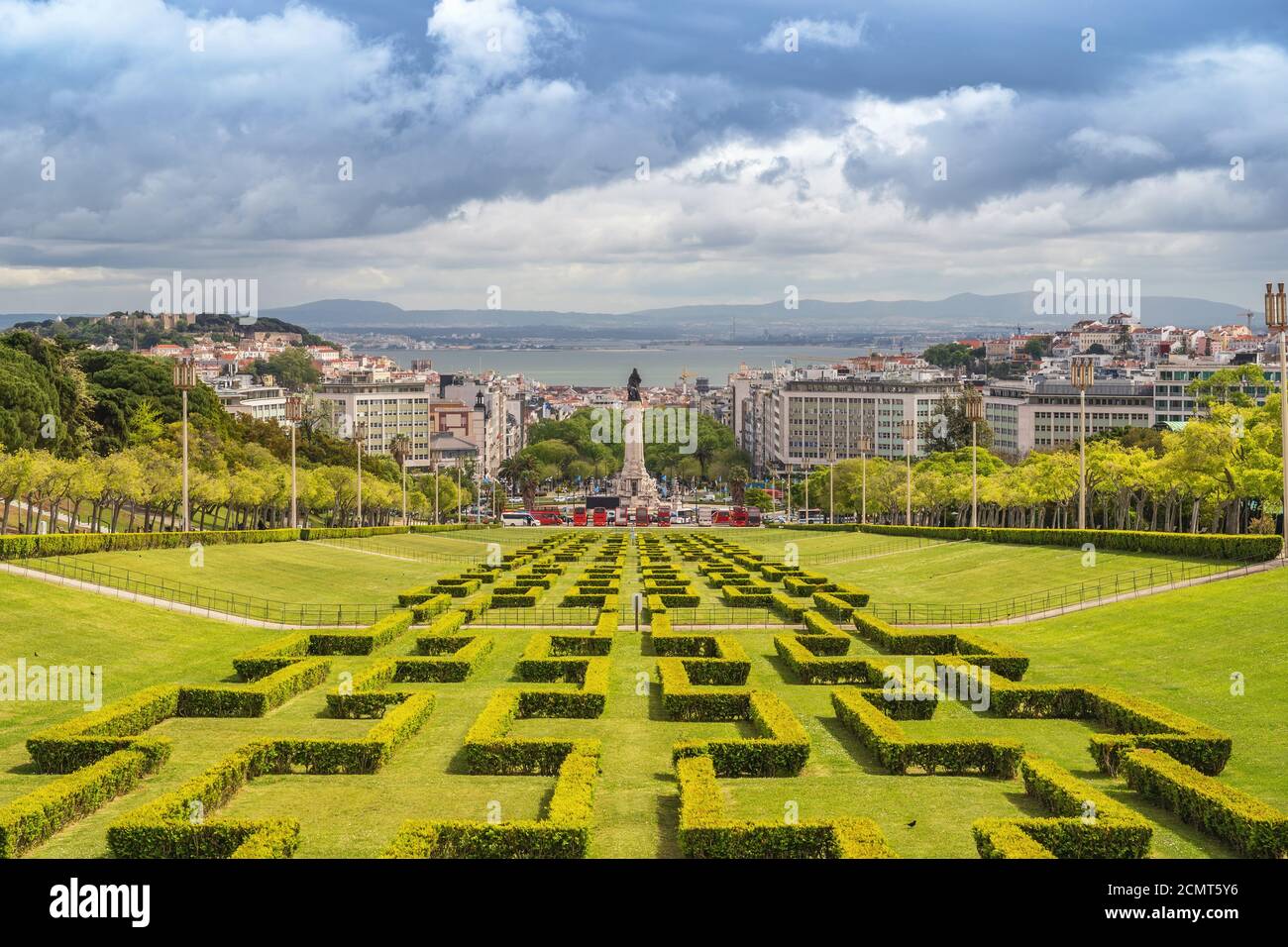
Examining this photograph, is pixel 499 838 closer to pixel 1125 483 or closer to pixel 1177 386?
pixel 1125 483

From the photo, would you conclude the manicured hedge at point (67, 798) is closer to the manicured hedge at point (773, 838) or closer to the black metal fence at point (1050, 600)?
the manicured hedge at point (773, 838)

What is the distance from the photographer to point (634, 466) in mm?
172125

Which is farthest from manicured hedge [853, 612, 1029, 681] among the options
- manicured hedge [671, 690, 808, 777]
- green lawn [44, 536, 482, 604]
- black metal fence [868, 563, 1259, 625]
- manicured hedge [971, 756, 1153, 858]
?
green lawn [44, 536, 482, 604]

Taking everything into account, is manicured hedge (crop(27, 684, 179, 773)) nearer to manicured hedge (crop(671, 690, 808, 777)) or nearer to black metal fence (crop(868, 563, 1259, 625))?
manicured hedge (crop(671, 690, 808, 777))

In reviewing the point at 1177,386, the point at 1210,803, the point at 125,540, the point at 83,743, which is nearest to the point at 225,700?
the point at 83,743

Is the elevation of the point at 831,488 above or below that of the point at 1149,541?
below

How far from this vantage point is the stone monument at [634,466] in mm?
166750

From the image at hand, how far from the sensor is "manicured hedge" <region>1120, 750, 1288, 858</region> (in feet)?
61.3

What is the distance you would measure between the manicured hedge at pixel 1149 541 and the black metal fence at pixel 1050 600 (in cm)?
82

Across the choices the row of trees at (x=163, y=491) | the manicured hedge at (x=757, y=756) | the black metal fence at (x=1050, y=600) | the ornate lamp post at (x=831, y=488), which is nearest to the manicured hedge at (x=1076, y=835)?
the manicured hedge at (x=757, y=756)

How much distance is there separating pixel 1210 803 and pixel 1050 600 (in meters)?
29.1
